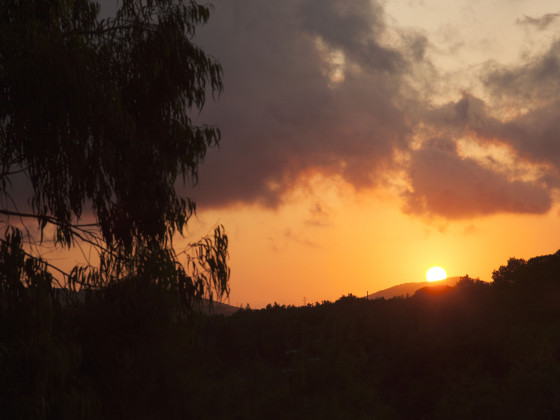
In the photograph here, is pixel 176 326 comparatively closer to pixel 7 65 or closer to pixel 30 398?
pixel 30 398

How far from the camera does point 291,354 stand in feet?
105

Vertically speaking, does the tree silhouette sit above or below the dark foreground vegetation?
above

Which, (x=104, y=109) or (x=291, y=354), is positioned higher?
(x=104, y=109)

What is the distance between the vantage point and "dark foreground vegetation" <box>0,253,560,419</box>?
7535 millimetres

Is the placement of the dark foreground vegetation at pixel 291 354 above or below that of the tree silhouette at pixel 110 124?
below

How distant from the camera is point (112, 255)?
30.5 feet

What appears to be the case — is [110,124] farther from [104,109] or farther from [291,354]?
[291,354]

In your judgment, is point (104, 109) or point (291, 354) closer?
point (104, 109)

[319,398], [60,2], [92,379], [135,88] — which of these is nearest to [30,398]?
[92,379]

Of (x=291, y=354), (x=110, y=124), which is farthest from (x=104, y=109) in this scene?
(x=291, y=354)

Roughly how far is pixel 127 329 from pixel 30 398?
1.74 m

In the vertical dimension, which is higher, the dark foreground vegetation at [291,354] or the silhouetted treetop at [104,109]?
the silhouetted treetop at [104,109]

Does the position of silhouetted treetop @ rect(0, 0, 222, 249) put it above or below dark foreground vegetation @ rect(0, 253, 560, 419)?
above

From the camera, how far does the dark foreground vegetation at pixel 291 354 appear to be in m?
7.54
